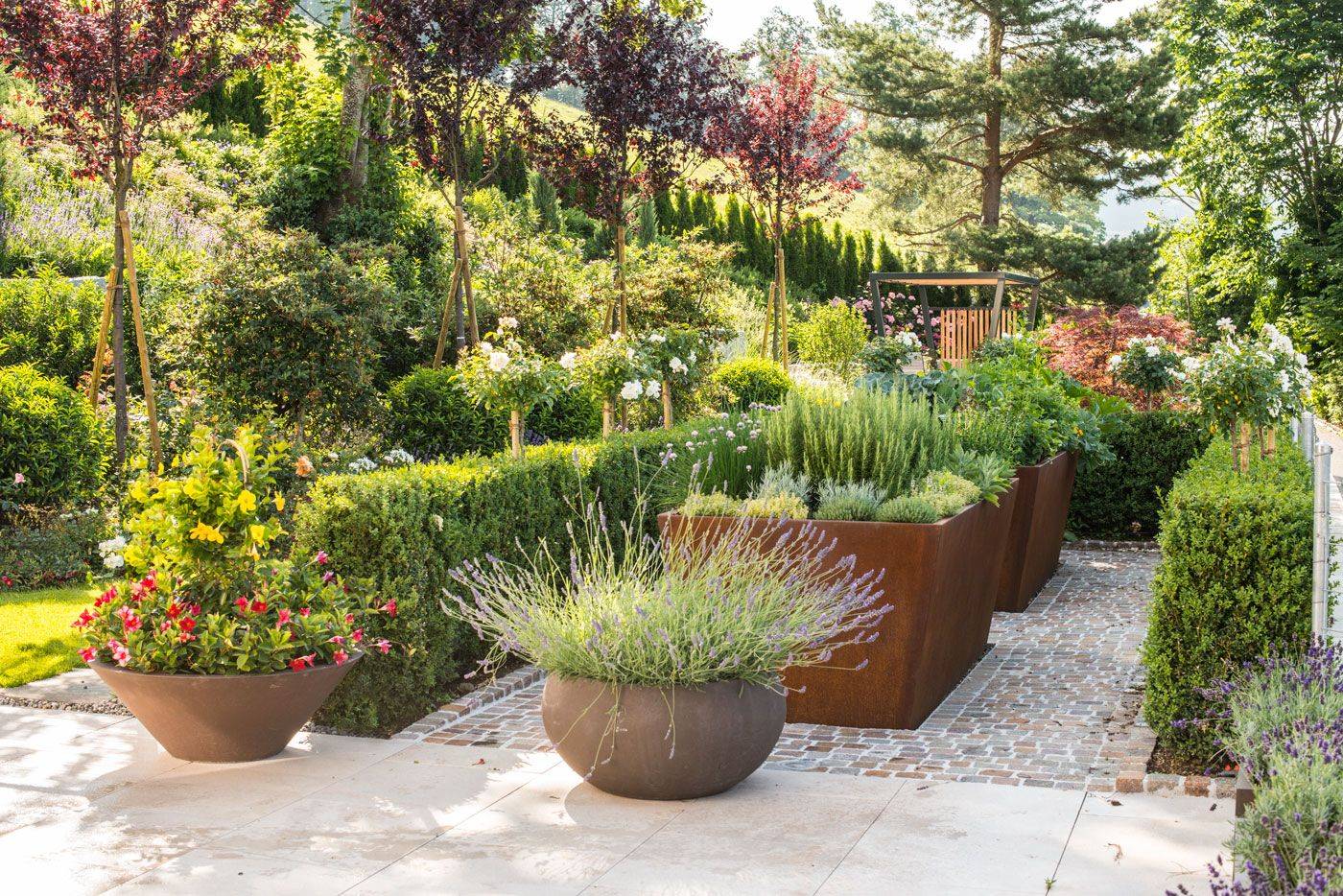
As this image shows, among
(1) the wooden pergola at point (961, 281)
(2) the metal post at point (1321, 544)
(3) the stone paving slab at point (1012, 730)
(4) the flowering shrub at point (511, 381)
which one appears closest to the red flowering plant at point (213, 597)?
(3) the stone paving slab at point (1012, 730)

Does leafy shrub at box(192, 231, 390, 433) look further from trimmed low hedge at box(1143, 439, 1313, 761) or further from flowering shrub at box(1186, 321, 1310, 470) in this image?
trimmed low hedge at box(1143, 439, 1313, 761)

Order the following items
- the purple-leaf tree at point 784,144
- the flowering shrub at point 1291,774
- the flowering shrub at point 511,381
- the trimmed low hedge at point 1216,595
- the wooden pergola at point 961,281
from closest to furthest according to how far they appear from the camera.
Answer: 1. the flowering shrub at point 1291,774
2. the trimmed low hedge at point 1216,595
3. the flowering shrub at point 511,381
4. the wooden pergola at point 961,281
5. the purple-leaf tree at point 784,144

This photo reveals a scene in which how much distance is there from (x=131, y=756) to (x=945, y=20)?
23.4m

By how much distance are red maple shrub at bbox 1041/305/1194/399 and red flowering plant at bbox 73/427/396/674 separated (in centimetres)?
1045

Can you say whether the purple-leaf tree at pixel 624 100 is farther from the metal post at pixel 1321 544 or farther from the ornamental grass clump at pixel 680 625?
the metal post at pixel 1321 544

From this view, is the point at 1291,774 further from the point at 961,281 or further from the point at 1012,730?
the point at 961,281

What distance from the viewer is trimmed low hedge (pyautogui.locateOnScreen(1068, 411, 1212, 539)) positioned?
9.91 m

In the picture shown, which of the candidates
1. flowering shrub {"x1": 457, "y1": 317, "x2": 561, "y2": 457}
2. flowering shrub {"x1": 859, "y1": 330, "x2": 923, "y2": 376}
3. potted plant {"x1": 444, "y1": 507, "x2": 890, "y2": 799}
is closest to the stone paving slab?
potted plant {"x1": 444, "y1": 507, "x2": 890, "y2": 799}

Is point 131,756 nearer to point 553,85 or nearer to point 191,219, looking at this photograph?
point 553,85

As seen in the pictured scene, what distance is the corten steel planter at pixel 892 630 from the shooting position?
4828mm

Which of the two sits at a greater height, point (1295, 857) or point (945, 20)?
point (945, 20)

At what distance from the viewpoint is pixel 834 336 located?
18609 millimetres

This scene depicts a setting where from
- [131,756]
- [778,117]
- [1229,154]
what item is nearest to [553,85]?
[778,117]

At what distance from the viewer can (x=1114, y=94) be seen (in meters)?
22.6
